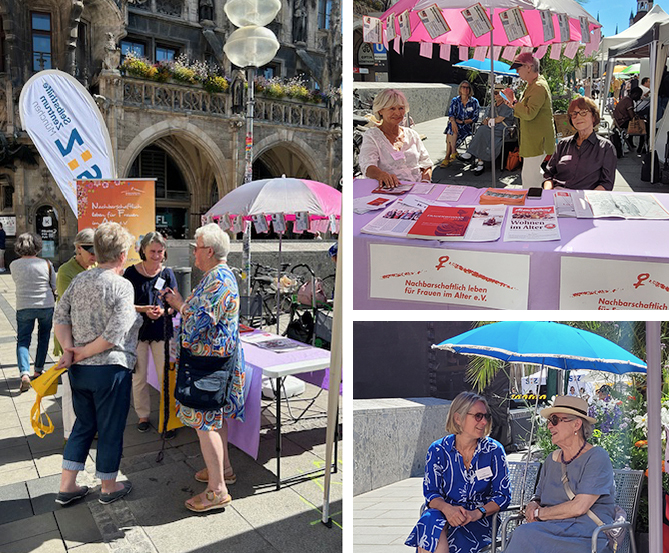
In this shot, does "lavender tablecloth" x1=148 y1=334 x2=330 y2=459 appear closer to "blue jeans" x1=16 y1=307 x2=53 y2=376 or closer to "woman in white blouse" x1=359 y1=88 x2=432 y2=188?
"woman in white blouse" x1=359 y1=88 x2=432 y2=188

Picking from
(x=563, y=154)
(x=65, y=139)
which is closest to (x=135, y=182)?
(x=65, y=139)

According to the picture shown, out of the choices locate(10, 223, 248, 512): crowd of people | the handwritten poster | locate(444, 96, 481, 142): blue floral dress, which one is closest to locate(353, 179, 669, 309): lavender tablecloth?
locate(444, 96, 481, 142): blue floral dress

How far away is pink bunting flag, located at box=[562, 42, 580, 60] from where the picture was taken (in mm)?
2773

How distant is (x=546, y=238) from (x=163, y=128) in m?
20.2

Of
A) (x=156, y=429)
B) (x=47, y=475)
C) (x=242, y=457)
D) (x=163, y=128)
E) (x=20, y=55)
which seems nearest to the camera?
(x=47, y=475)

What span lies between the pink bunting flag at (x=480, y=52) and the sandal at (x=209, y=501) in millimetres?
2501

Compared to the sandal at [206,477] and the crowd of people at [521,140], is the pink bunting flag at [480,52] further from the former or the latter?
the sandal at [206,477]

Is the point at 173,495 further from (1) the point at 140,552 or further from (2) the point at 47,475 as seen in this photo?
(2) the point at 47,475

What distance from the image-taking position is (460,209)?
2.23 m

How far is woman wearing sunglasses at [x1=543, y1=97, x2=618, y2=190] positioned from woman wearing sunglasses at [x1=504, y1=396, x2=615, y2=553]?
3.10 feet

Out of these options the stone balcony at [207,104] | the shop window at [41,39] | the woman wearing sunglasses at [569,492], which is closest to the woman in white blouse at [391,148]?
the woman wearing sunglasses at [569,492]

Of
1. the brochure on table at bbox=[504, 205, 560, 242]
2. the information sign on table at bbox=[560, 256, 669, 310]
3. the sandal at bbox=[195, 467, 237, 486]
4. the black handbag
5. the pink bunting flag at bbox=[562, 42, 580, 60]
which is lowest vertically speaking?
the sandal at bbox=[195, 467, 237, 486]

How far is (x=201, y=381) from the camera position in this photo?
3.15 metres

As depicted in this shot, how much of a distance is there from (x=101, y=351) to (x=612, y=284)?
2326 mm
